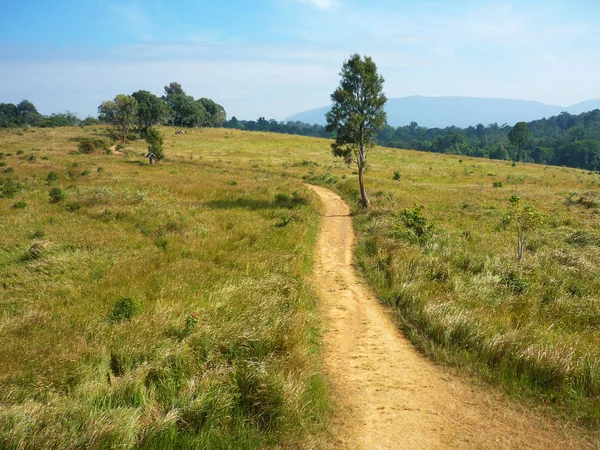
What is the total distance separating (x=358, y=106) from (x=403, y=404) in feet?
70.4

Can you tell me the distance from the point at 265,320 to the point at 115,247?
31.7 ft

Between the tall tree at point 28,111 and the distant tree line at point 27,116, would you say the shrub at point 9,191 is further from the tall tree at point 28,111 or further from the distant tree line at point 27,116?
the tall tree at point 28,111

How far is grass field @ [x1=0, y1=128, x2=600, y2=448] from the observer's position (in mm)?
6039

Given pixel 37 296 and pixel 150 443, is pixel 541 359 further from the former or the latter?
pixel 37 296

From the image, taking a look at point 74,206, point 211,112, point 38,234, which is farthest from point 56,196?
point 211,112

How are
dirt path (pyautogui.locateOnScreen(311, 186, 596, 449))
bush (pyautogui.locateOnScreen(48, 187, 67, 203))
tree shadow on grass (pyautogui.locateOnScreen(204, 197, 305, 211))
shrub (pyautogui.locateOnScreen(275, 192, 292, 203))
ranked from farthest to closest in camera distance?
1. shrub (pyautogui.locateOnScreen(275, 192, 292, 203))
2. bush (pyautogui.locateOnScreen(48, 187, 67, 203))
3. tree shadow on grass (pyautogui.locateOnScreen(204, 197, 305, 211))
4. dirt path (pyautogui.locateOnScreen(311, 186, 596, 449))

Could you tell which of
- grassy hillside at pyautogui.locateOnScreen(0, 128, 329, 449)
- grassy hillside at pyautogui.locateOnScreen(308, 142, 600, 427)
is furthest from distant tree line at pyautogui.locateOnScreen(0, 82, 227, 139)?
grassy hillside at pyautogui.locateOnScreen(308, 142, 600, 427)

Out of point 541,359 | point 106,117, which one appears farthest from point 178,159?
point 541,359

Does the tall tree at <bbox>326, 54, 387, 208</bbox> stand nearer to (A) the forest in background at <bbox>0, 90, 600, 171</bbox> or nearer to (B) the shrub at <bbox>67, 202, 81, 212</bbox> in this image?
(B) the shrub at <bbox>67, 202, 81, 212</bbox>

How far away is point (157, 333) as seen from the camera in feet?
26.1

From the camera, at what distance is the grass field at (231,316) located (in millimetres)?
6039

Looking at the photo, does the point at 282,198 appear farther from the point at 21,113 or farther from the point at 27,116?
the point at 21,113

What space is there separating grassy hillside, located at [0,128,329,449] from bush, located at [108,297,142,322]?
34 millimetres

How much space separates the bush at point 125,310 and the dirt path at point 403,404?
5.11 m
